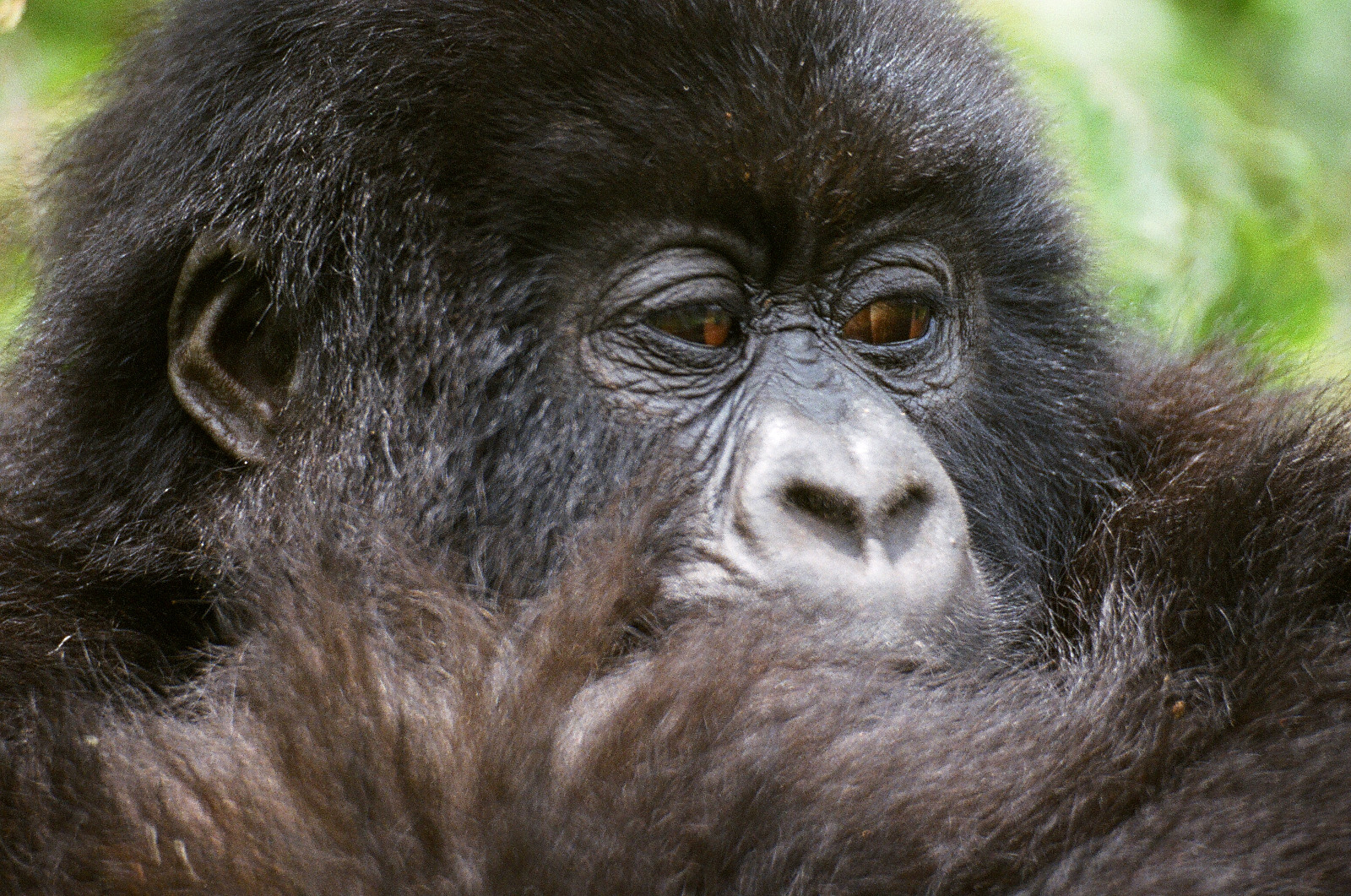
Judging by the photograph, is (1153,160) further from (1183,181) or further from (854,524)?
(854,524)

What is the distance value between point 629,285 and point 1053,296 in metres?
1.04

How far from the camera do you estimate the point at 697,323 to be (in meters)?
2.56

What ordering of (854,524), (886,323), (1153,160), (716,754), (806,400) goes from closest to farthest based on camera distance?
(716,754) → (854,524) → (806,400) → (886,323) → (1153,160)

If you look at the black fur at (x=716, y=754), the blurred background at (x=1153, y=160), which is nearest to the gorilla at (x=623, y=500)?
the black fur at (x=716, y=754)

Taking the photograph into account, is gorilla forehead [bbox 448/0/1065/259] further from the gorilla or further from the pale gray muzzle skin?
the pale gray muzzle skin

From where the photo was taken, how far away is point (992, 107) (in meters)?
2.87

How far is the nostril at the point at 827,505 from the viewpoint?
89.3 inches

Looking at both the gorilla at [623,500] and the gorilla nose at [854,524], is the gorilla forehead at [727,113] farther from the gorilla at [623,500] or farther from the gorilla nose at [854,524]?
the gorilla nose at [854,524]

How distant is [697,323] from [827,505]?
46 centimetres

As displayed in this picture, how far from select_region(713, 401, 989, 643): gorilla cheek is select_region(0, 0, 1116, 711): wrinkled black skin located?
0.39 feet

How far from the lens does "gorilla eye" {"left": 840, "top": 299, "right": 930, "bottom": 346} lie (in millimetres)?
2719

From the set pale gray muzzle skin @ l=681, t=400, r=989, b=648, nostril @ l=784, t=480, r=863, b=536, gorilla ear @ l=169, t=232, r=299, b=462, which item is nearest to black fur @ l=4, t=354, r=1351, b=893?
pale gray muzzle skin @ l=681, t=400, r=989, b=648

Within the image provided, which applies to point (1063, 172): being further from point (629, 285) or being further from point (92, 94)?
point (92, 94)

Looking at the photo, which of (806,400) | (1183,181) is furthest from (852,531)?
(1183,181)
